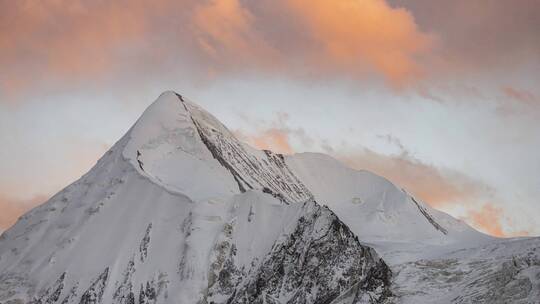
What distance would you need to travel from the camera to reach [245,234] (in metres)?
198

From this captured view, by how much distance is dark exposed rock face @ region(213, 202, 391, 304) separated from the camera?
171 metres

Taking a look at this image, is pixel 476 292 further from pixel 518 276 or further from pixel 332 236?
pixel 332 236

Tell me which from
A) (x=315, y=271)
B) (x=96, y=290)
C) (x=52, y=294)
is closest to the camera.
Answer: (x=315, y=271)

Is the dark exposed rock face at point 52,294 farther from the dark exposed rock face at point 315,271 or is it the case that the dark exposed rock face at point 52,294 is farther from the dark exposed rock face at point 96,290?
the dark exposed rock face at point 315,271

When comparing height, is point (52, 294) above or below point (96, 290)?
below

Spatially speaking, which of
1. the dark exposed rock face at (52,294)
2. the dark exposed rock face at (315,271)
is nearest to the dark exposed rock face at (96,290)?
the dark exposed rock face at (52,294)

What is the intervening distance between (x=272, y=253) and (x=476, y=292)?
4151cm

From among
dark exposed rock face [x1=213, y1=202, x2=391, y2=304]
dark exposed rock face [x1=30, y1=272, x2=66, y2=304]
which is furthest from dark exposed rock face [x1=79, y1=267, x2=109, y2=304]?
dark exposed rock face [x1=213, y1=202, x2=391, y2=304]

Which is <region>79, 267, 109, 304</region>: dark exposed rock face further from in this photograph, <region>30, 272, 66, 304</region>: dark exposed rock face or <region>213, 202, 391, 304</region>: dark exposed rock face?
<region>213, 202, 391, 304</region>: dark exposed rock face

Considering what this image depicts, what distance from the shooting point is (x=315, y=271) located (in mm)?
176750

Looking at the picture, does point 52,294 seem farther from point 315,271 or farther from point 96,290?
point 315,271

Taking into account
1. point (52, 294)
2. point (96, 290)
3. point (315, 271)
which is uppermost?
point (315, 271)

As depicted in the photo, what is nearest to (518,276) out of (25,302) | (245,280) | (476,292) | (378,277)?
(476,292)

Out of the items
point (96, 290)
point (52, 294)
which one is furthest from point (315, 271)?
point (52, 294)
